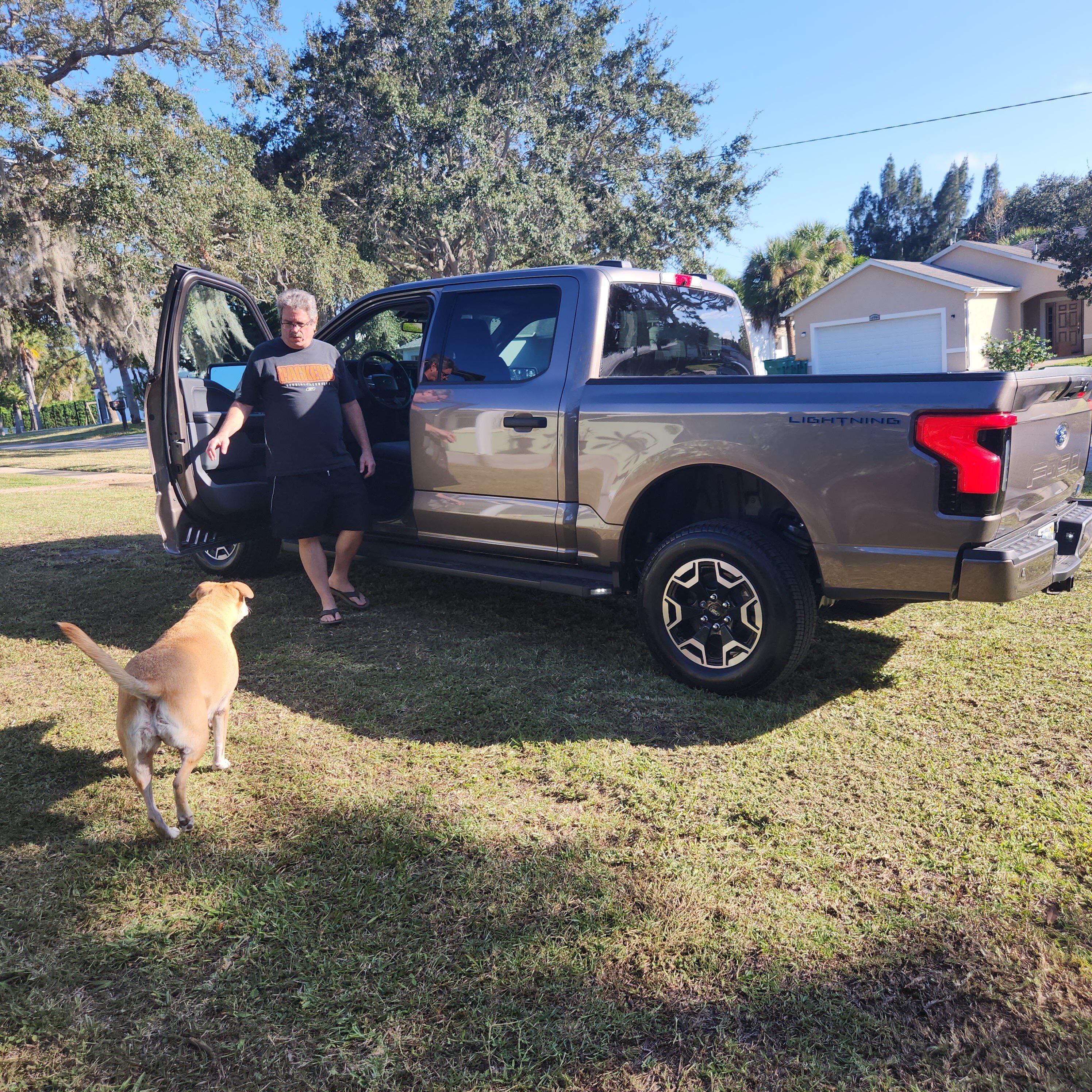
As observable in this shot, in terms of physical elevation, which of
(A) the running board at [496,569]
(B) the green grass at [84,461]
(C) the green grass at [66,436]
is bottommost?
(A) the running board at [496,569]

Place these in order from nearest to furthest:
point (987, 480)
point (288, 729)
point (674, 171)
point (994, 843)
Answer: point (994, 843), point (987, 480), point (288, 729), point (674, 171)

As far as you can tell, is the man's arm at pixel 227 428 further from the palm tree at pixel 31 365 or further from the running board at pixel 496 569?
the palm tree at pixel 31 365

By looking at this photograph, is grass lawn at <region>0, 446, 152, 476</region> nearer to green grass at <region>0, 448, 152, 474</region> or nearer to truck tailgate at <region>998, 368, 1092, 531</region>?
green grass at <region>0, 448, 152, 474</region>

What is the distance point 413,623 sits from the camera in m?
5.08

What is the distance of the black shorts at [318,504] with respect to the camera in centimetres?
495

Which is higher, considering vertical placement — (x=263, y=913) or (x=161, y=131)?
(x=161, y=131)

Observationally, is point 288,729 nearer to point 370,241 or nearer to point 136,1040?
point 136,1040

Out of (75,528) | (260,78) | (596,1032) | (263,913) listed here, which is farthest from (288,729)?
(260,78)

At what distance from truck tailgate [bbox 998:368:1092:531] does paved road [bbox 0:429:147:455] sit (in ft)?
72.7

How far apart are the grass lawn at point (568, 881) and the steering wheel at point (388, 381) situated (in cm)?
214

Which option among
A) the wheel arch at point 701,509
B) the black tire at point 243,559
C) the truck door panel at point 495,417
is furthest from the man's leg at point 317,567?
the wheel arch at point 701,509

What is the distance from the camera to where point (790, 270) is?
3803 centimetres

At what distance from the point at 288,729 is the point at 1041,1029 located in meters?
2.86

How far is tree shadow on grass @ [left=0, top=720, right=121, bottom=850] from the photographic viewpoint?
9.41 feet
